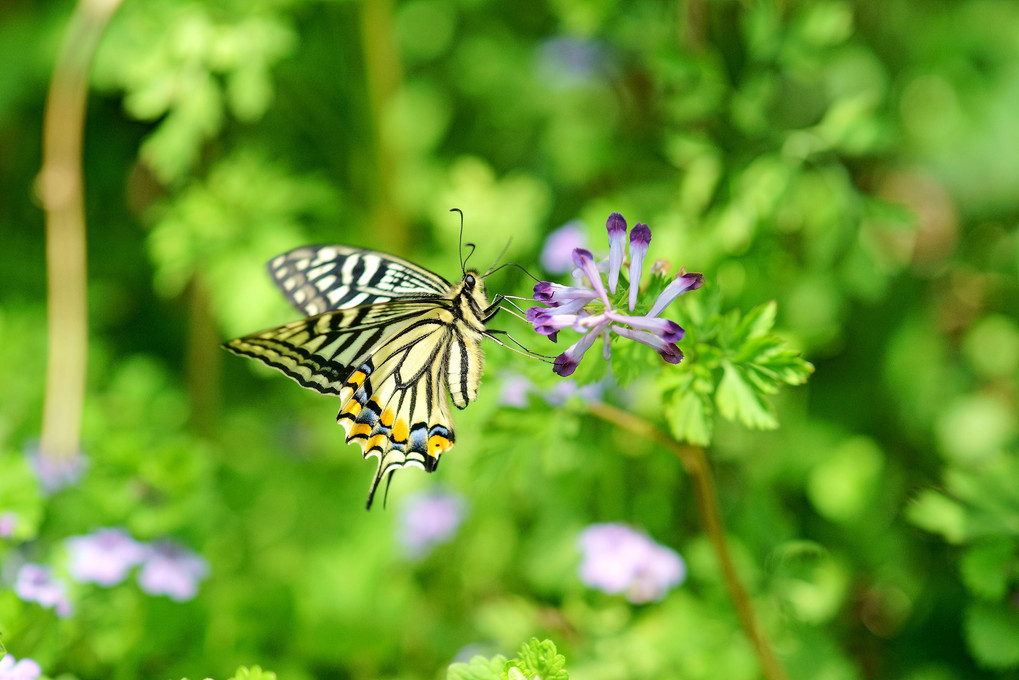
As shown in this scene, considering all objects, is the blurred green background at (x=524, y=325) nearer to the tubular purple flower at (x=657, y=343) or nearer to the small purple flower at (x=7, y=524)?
the small purple flower at (x=7, y=524)

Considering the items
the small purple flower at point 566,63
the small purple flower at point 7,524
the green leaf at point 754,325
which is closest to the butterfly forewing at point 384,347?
the green leaf at point 754,325

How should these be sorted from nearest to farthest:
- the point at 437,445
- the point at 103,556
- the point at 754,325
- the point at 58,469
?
the point at 754,325 → the point at 437,445 → the point at 103,556 → the point at 58,469

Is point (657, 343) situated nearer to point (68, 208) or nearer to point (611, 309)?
point (611, 309)

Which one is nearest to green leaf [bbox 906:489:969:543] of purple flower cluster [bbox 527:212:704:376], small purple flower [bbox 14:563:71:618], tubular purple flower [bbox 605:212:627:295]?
purple flower cluster [bbox 527:212:704:376]

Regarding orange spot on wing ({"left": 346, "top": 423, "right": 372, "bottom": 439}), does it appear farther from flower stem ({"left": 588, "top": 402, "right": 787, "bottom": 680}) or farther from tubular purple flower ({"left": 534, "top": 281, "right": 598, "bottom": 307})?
tubular purple flower ({"left": 534, "top": 281, "right": 598, "bottom": 307})

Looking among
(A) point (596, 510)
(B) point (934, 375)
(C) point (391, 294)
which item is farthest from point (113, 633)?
(B) point (934, 375)

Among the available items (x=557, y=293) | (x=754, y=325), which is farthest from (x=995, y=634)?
(x=557, y=293)

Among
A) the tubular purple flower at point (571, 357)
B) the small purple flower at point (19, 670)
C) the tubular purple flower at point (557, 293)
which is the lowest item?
the small purple flower at point (19, 670)

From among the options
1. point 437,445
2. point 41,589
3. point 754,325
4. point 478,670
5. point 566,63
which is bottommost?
point 478,670

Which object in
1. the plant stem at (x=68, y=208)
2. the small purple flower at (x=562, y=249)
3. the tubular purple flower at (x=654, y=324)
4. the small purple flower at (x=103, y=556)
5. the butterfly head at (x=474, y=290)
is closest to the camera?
the tubular purple flower at (x=654, y=324)
